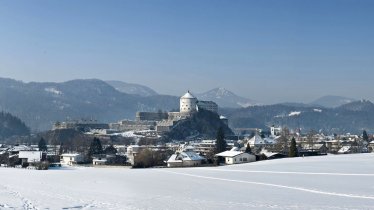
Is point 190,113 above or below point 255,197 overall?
above

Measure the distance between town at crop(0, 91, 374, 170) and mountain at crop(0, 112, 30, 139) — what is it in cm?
3141

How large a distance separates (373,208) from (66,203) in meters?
10.2

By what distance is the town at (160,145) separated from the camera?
58344 millimetres

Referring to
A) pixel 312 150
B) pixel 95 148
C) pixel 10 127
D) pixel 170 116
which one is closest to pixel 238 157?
pixel 312 150

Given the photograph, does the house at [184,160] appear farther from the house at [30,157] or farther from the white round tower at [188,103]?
the white round tower at [188,103]

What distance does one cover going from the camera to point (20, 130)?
166 meters

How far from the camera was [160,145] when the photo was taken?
97562 mm

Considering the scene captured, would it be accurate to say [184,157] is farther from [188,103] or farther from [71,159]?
[188,103]

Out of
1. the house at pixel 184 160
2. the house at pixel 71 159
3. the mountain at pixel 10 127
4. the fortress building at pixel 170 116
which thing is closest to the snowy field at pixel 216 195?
the house at pixel 184 160

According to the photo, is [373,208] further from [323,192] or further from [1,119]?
[1,119]

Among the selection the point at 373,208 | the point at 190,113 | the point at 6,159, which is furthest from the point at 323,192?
the point at 190,113

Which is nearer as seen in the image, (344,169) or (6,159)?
(344,169)

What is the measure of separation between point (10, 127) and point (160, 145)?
85988 mm

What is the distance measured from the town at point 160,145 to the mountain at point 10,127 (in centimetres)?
3141
